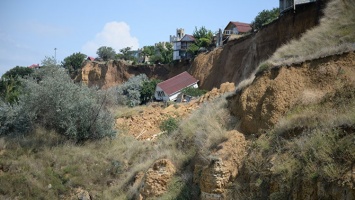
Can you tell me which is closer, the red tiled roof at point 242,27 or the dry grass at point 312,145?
the dry grass at point 312,145

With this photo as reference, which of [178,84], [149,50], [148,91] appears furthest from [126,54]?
[178,84]

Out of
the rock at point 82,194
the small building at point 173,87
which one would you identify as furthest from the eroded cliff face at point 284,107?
the small building at point 173,87

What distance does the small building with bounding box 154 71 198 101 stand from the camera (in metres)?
41.3

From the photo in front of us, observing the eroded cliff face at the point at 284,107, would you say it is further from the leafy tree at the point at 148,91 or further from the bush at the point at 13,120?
the leafy tree at the point at 148,91

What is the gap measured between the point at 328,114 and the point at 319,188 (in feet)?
7.99

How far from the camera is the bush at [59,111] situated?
Answer: 21.2 meters

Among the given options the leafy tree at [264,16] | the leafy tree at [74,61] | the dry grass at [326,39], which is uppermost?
the leafy tree at [264,16]

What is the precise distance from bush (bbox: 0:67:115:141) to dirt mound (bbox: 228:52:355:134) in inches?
481

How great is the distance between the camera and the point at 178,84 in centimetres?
4325

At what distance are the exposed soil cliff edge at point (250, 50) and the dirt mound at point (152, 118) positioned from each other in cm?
431

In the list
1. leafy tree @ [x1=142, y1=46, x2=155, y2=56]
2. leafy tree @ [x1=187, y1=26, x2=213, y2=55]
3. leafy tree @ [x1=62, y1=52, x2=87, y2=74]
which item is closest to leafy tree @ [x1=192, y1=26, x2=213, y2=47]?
leafy tree @ [x1=187, y1=26, x2=213, y2=55]

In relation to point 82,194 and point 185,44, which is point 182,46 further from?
point 82,194

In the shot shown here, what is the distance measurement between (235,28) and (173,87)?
13152 millimetres

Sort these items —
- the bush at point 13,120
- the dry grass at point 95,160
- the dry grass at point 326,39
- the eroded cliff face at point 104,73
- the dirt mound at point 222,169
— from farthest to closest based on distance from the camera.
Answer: the eroded cliff face at point 104,73 < the bush at point 13,120 < the dry grass at point 95,160 < the dry grass at point 326,39 < the dirt mound at point 222,169
